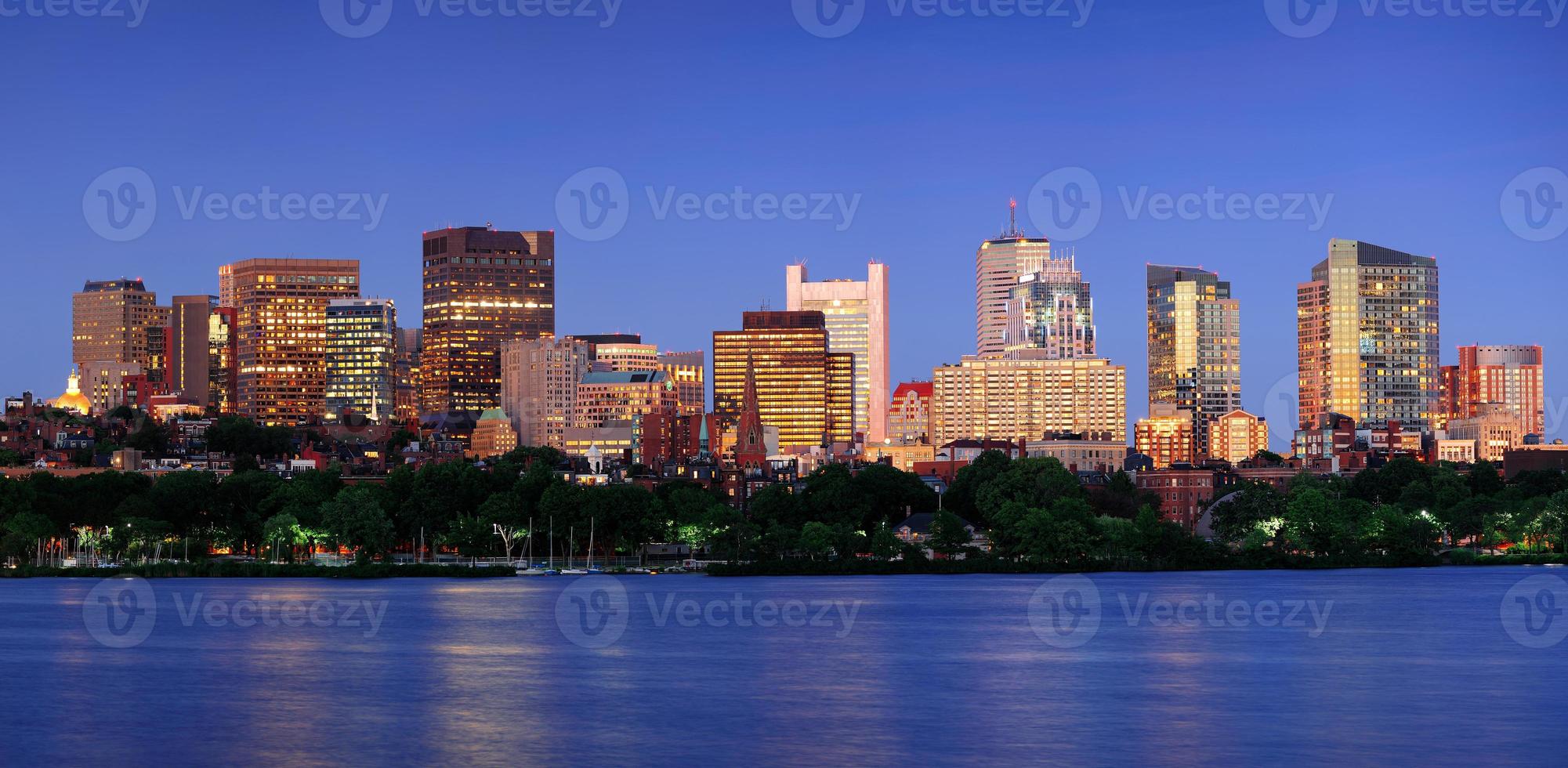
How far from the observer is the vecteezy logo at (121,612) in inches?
3177

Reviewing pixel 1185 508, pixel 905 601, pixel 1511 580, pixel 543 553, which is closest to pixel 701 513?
pixel 543 553

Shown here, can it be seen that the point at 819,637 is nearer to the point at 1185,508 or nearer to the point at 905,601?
the point at 905,601

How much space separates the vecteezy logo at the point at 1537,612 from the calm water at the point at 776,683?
1.05 meters

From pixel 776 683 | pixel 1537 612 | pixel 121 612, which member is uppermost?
pixel 1537 612

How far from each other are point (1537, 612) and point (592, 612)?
4139 cm

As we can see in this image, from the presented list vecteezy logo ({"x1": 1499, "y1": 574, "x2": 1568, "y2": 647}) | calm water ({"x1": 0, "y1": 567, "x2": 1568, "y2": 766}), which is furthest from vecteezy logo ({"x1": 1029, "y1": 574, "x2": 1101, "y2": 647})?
vecteezy logo ({"x1": 1499, "y1": 574, "x2": 1568, "y2": 647})

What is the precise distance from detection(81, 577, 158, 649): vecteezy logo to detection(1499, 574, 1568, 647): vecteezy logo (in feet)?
173
